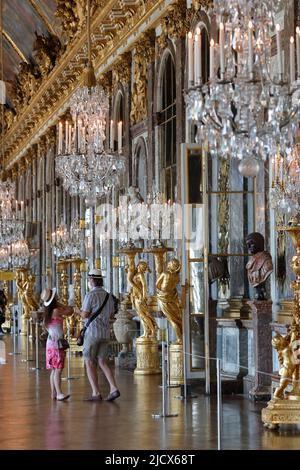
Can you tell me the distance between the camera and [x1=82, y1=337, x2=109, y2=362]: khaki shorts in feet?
48.0

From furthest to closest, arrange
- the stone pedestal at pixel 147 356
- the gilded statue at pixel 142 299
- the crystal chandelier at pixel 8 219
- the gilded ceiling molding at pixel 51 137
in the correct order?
the gilded ceiling molding at pixel 51 137 < the crystal chandelier at pixel 8 219 < the gilded statue at pixel 142 299 < the stone pedestal at pixel 147 356

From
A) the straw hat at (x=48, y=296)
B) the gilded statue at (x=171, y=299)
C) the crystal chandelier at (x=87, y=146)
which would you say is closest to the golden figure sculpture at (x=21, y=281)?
the crystal chandelier at (x=87, y=146)

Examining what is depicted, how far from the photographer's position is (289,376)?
11703 millimetres

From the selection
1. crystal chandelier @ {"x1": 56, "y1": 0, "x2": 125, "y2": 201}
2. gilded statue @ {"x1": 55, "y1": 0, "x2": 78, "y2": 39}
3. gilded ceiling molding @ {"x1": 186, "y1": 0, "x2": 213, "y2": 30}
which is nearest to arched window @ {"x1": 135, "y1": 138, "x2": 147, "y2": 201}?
gilded ceiling molding @ {"x1": 186, "y1": 0, "x2": 213, "y2": 30}

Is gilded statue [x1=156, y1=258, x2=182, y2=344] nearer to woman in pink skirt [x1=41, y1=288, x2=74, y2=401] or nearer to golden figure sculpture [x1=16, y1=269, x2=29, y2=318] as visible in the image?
woman in pink skirt [x1=41, y1=288, x2=74, y2=401]

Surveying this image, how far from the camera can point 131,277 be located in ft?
65.0

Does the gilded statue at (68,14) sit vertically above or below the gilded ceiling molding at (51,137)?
above

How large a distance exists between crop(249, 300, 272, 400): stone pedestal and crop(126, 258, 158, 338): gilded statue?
5.37m

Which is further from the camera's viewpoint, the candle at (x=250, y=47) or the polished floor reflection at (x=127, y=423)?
the polished floor reflection at (x=127, y=423)

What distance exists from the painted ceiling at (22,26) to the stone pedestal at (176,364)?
16316mm

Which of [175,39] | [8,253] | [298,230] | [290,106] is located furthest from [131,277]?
[8,253]

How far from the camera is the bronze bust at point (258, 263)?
14.1 meters

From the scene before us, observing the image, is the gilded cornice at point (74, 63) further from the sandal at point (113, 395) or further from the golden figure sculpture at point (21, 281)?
the sandal at point (113, 395)
